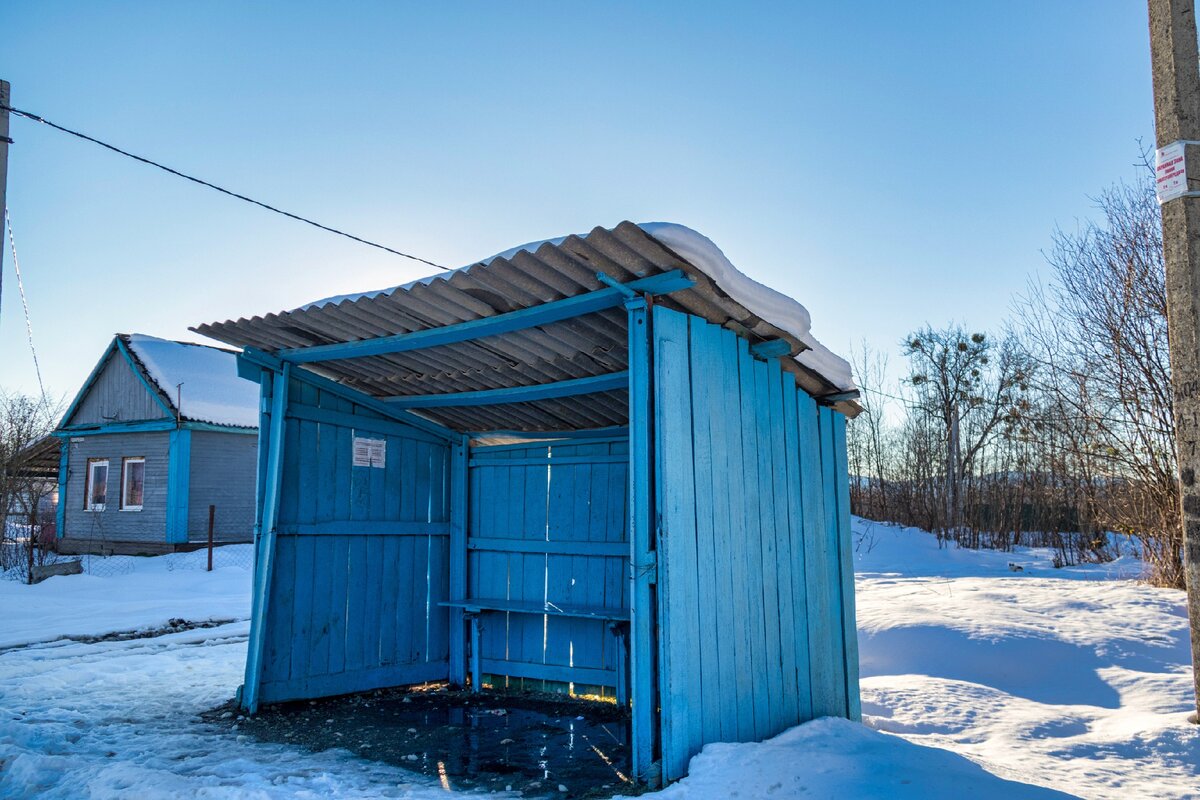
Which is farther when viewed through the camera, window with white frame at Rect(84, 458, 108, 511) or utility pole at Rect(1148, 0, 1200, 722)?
window with white frame at Rect(84, 458, 108, 511)

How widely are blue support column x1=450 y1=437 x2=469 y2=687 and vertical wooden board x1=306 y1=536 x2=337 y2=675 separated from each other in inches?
46.0

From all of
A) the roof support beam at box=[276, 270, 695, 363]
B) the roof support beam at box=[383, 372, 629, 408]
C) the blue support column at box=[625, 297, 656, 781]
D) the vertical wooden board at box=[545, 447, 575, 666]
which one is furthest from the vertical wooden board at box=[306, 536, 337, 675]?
the blue support column at box=[625, 297, 656, 781]

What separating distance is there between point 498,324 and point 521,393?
1333 millimetres

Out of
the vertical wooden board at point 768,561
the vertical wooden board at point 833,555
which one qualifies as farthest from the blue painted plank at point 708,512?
the vertical wooden board at point 833,555

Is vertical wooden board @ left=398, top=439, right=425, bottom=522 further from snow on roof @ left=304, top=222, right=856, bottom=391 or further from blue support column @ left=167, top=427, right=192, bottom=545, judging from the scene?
blue support column @ left=167, top=427, right=192, bottom=545

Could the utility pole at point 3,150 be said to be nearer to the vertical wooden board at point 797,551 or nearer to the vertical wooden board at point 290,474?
the vertical wooden board at point 290,474

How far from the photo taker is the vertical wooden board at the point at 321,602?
6.22 meters

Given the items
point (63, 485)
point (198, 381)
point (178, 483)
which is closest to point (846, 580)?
point (178, 483)

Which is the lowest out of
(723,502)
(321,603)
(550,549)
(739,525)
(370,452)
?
(321,603)

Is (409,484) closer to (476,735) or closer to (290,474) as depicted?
(290,474)

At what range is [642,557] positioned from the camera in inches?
159

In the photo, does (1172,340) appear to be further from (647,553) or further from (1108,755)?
(647,553)

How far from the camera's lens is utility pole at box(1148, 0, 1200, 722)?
185 inches

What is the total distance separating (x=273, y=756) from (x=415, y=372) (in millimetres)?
2782
